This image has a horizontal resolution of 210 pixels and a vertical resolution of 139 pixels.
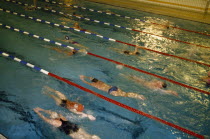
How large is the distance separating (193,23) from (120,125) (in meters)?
10.7

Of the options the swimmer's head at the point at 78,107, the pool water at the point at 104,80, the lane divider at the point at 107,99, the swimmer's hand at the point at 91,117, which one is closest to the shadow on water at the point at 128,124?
the pool water at the point at 104,80

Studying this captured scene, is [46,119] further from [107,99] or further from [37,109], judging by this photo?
[107,99]

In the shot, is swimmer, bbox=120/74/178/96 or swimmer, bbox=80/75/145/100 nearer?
swimmer, bbox=80/75/145/100

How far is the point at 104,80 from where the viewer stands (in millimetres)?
4738

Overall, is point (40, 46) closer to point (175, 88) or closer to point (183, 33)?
point (175, 88)

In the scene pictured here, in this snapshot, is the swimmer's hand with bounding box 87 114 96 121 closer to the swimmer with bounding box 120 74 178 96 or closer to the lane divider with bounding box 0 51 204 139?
the lane divider with bounding box 0 51 204 139

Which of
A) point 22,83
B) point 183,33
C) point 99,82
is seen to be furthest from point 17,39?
point 183,33

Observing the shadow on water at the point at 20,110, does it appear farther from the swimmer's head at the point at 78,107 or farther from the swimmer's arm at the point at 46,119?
the swimmer's head at the point at 78,107

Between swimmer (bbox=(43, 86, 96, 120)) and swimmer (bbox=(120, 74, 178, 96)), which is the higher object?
swimmer (bbox=(120, 74, 178, 96))

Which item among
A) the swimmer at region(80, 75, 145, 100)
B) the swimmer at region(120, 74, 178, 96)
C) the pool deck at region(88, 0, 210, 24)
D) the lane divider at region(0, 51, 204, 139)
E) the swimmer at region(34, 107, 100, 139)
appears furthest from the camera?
the pool deck at region(88, 0, 210, 24)

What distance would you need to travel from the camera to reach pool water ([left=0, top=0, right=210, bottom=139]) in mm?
3266

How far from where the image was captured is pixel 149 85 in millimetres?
4586

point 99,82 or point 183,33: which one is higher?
point 183,33

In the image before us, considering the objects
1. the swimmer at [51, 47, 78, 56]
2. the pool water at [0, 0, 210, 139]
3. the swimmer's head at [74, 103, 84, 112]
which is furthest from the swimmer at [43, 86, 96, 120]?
the swimmer at [51, 47, 78, 56]
